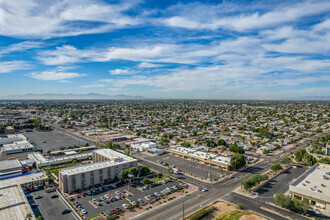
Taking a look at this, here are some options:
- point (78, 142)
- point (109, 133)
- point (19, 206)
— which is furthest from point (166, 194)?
point (109, 133)

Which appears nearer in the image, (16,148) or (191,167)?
(191,167)

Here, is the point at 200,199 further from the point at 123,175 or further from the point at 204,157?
the point at 204,157

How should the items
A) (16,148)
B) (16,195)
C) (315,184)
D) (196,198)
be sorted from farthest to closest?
(16,148) < (315,184) < (196,198) < (16,195)

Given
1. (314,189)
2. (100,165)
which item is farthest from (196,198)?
(100,165)

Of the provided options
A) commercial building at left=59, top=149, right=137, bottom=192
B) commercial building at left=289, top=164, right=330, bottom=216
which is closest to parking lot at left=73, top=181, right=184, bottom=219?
commercial building at left=59, top=149, right=137, bottom=192

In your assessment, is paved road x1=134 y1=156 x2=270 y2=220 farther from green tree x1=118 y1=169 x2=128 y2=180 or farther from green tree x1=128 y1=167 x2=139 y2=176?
green tree x1=118 y1=169 x2=128 y2=180

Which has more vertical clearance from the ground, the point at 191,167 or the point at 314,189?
the point at 314,189

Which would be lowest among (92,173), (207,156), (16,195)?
(207,156)
